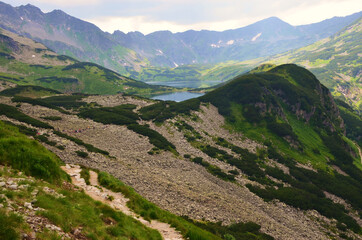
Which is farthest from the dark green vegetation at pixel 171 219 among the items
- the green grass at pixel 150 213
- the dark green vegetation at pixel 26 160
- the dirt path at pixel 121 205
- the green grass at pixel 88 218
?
the dark green vegetation at pixel 26 160

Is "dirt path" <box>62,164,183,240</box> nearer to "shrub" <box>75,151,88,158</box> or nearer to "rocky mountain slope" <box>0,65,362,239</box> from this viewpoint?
"rocky mountain slope" <box>0,65,362,239</box>

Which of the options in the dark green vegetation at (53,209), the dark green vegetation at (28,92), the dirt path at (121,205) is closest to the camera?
the dark green vegetation at (53,209)

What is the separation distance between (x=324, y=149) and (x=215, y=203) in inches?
3246

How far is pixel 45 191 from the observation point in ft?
53.9

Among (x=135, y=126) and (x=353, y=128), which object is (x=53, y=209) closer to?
(x=135, y=126)

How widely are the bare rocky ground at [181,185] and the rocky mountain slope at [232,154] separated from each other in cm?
27

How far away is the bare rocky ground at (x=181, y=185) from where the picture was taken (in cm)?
4153

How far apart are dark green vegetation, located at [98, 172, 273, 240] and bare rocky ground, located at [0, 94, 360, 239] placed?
3.25 meters

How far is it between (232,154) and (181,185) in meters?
36.5

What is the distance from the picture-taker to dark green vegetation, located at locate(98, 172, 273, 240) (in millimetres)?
22609

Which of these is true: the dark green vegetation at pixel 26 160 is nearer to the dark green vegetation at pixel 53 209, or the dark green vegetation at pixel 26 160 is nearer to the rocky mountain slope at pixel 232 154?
the dark green vegetation at pixel 53 209

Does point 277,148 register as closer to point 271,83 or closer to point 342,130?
point 271,83

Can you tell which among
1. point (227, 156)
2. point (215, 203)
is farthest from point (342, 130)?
point (215, 203)

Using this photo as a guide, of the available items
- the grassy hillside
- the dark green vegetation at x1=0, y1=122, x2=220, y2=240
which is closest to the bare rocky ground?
the grassy hillside
